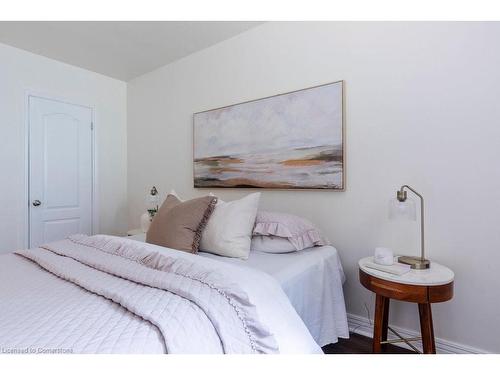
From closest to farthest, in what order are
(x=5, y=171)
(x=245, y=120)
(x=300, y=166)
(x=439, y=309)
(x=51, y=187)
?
(x=439, y=309) → (x=300, y=166) → (x=245, y=120) → (x=5, y=171) → (x=51, y=187)

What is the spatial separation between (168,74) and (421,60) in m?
2.47

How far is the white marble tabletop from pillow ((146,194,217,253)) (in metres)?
1.00

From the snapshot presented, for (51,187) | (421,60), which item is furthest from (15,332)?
(51,187)

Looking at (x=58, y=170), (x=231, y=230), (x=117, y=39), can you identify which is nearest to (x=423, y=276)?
(x=231, y=230)

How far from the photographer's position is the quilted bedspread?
2.49ft

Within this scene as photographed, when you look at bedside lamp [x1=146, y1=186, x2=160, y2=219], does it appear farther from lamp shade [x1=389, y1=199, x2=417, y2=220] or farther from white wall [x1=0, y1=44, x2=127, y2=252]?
lamp shade [x1=389, y1=199, x2=417, y2=220]

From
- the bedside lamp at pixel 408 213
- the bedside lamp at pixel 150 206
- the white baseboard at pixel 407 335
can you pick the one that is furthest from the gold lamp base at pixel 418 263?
the bedside lamp at pixel 150 206

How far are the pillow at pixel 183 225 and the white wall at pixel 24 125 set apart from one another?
1.88 metres

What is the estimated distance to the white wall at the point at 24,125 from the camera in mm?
2736

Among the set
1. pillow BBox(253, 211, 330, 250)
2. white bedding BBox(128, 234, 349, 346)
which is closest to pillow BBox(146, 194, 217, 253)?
white bedding BBox(128, 234, 349, 346)

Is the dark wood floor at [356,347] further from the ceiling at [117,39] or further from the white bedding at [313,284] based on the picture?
the ceiling at [117,39]

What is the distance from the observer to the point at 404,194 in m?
1.56

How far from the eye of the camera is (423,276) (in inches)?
55.1
